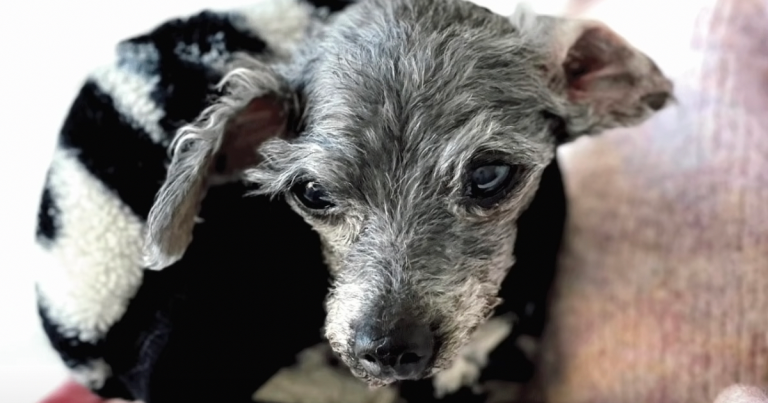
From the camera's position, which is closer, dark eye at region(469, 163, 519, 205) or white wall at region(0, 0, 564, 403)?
dark eye at region(469, 163, 519, 205)

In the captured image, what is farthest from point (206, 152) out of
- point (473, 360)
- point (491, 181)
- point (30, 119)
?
point (30, 119)

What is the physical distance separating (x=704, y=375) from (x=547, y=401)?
282mm

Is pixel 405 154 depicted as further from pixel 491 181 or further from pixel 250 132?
pixel 250 132

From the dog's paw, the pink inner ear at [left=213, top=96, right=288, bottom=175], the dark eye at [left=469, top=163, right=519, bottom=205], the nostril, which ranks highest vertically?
the pink inner ear at [left=213, top=96, right=288, bottom=175]

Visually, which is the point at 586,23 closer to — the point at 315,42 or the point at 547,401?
the point at 315,42

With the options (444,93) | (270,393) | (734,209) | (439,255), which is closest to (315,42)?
(444,93)

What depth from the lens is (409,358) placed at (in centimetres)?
107

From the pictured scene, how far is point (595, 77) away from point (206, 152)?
0.61m

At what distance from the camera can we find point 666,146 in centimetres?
150

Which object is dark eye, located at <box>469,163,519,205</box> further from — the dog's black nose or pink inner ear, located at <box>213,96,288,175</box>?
pink inner ear, located at <box>213,96,288,175</box>

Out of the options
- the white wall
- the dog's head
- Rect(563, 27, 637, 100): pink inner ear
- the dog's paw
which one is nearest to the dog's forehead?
the dog's head

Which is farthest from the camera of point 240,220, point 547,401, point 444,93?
point 547,401

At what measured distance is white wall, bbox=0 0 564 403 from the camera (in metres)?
1.68

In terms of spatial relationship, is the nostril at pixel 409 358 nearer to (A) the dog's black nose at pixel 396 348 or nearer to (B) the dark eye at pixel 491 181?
(A) the dog's black nose at pixel 396 348
